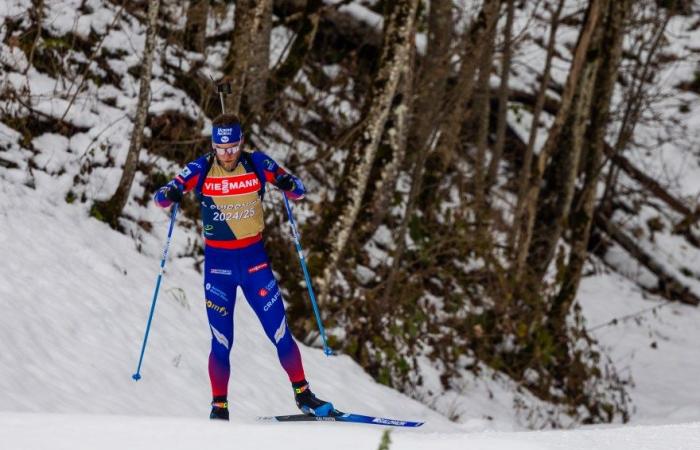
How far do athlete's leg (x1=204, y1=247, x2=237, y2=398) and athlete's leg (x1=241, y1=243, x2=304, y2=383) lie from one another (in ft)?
0.40

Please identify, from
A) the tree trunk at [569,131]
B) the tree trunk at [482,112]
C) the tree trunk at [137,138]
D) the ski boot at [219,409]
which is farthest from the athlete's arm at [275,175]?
the tree trunk at [569,131]

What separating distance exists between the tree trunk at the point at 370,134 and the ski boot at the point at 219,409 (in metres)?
3.92

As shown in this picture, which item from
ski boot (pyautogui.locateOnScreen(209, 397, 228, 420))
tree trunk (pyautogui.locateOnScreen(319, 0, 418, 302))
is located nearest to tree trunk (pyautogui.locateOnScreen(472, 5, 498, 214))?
tree trunk (pyautogui.locateOnScreen(319, 0, 418, 302))

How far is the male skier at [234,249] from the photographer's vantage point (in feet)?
19.6

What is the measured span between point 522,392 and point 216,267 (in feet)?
25.0

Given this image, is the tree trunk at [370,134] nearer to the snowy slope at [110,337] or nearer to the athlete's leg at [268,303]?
the snowy slope at [110,337]

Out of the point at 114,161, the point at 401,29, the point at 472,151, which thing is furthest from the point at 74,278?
the point at 472,151

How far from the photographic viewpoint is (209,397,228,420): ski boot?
601cm

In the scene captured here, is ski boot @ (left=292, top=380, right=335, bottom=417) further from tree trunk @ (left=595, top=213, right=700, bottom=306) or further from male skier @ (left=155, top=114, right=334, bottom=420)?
tree trunk @ (left=595, top=213, right=700, bottom=306)

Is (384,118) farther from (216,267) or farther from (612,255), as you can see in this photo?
(612,255)

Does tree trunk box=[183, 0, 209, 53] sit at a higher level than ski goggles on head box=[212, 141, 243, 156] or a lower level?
higher

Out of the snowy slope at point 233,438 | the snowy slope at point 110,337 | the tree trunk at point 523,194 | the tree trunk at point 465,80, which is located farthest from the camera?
the tree trunk at point 523,194

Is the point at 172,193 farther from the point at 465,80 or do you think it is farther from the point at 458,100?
the point at 458,100

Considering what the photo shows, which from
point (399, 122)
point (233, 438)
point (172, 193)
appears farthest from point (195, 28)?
point (233, 438)
